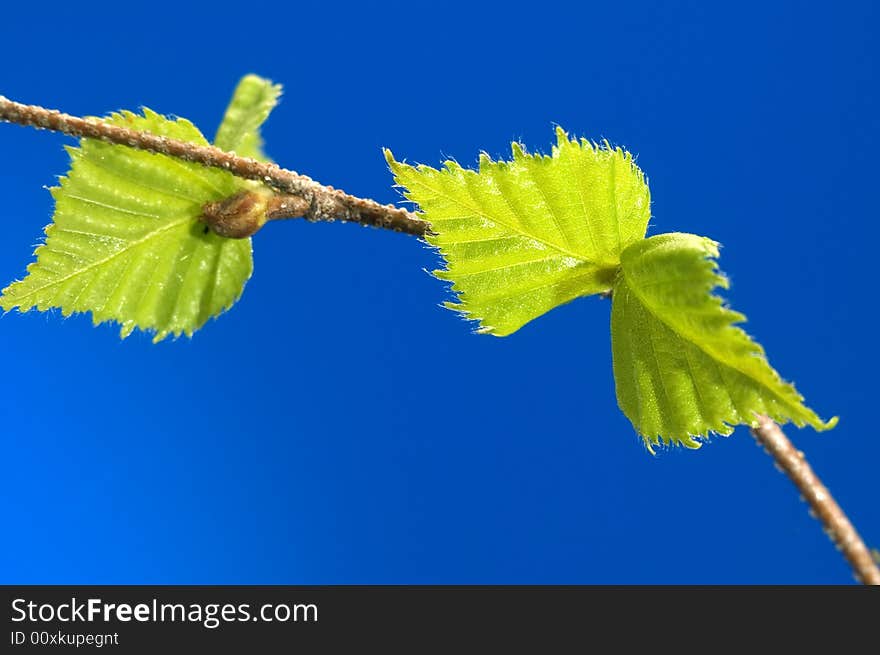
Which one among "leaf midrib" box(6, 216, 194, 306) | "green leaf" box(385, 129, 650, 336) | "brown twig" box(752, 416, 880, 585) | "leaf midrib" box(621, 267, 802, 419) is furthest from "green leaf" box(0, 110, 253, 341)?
"brown twig" box(752, 416, 880, 585)

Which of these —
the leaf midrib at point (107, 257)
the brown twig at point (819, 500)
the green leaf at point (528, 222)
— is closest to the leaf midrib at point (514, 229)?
the green leaf at point (528, 222)

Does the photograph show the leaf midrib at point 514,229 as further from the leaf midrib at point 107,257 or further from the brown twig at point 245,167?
the leaf midrib at point 107,257

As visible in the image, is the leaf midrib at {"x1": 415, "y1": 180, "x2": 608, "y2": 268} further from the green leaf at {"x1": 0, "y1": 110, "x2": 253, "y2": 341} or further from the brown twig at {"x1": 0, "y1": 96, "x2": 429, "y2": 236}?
the green leaf at {"x1": 0, "y1": 110, "x2": 253, "y2": 341}

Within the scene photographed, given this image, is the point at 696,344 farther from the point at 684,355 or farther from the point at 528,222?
the point at 528,222

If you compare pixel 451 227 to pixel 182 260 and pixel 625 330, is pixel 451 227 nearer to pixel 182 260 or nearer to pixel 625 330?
pixel 625 330

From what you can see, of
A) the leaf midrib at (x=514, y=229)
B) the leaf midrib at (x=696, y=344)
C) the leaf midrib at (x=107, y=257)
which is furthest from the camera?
the leaf midrib at (x=107, y=257)

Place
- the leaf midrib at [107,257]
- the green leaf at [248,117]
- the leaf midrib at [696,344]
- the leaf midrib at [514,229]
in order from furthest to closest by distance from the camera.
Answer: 1. the green leaf at [248,117]
2. the leaf midrib at [107,257]
3. the leaf midrib at [514,229]
4. the leaf midrib at [696,344]

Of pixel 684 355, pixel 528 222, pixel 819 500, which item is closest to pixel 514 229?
pixel 528 222

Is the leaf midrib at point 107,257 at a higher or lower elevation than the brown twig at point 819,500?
higher
